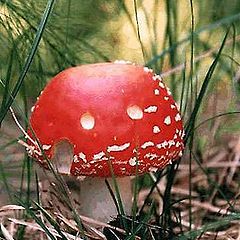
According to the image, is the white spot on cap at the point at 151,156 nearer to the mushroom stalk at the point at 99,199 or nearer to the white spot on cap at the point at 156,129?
the white spot on cap at the point at 156,129

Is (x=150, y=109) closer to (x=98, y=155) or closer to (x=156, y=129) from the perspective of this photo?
(x=156, y=129)

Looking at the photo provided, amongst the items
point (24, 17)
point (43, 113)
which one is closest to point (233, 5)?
point (24, 17)

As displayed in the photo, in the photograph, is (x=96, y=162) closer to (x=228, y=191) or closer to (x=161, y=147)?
(x=161, y=147)

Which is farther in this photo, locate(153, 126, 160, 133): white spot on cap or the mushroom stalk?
the mushroom stalk

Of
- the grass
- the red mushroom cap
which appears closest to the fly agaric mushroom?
the red mushroom cap

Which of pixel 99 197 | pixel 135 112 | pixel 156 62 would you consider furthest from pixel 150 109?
pixel 156 62

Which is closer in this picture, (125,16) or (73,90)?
(73,90)

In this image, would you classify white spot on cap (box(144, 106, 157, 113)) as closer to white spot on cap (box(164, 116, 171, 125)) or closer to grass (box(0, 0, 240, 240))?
white spot on cap (box(164, 116, 171, 125))
